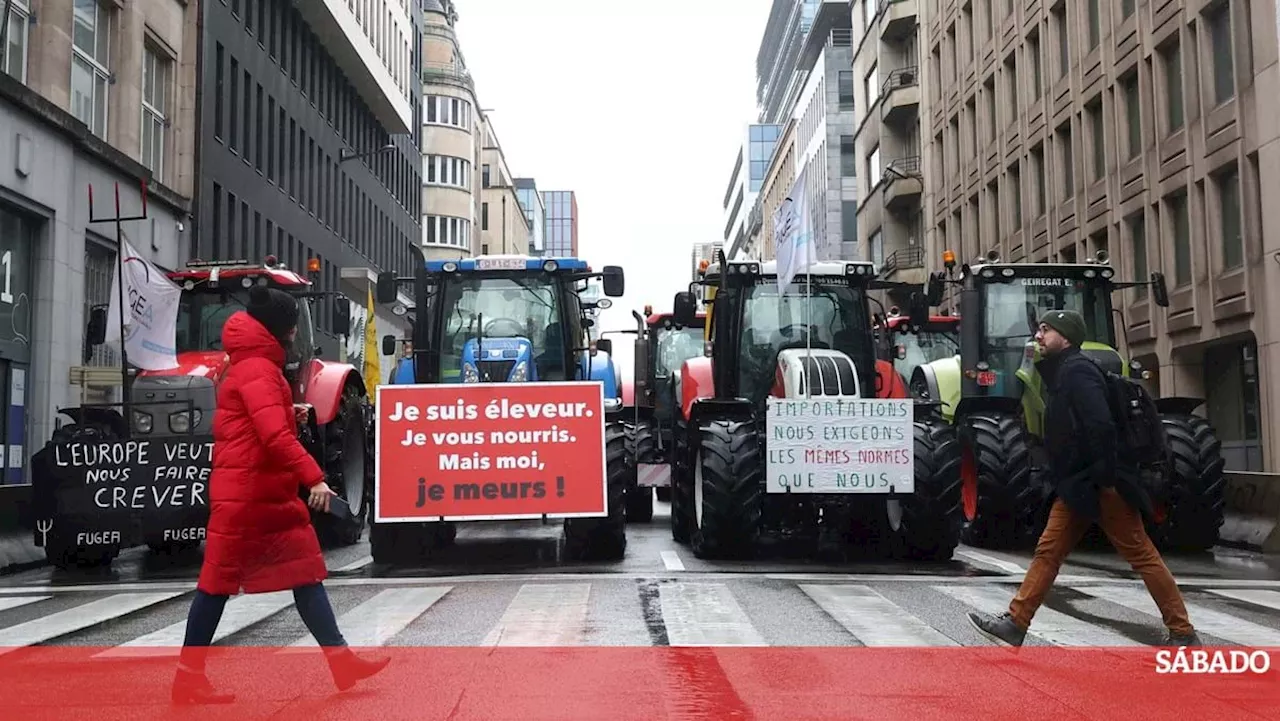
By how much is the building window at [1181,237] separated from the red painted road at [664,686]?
19.9 meters

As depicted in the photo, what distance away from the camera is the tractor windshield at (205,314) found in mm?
14164

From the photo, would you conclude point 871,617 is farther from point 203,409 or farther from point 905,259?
point 905,259

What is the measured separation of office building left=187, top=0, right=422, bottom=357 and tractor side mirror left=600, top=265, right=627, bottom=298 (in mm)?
10391

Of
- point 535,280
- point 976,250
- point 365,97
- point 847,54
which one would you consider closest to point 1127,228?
point 976,250

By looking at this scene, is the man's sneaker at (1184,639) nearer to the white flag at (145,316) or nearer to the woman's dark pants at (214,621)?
the woman's dark pants at (214,621)

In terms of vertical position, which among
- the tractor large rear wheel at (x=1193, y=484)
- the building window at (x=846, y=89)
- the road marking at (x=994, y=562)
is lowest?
the road marking at (x=994, y=562)

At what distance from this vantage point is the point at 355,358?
2298cm

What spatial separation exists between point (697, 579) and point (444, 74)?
229 ft

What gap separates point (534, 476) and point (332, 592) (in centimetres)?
242

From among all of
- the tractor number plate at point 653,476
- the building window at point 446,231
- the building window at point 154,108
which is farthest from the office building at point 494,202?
the tractor number plate at point 653,476

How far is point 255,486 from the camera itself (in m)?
6.04

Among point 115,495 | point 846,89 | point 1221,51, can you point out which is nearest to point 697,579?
point 115,495

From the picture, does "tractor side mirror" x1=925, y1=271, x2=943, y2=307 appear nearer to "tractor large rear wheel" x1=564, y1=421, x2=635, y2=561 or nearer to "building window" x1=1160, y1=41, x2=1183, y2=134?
"tractor large rear wheel" x1=564, y1=421, x2=635, y2=561

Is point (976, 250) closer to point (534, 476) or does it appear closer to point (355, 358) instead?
point (355, 358)
